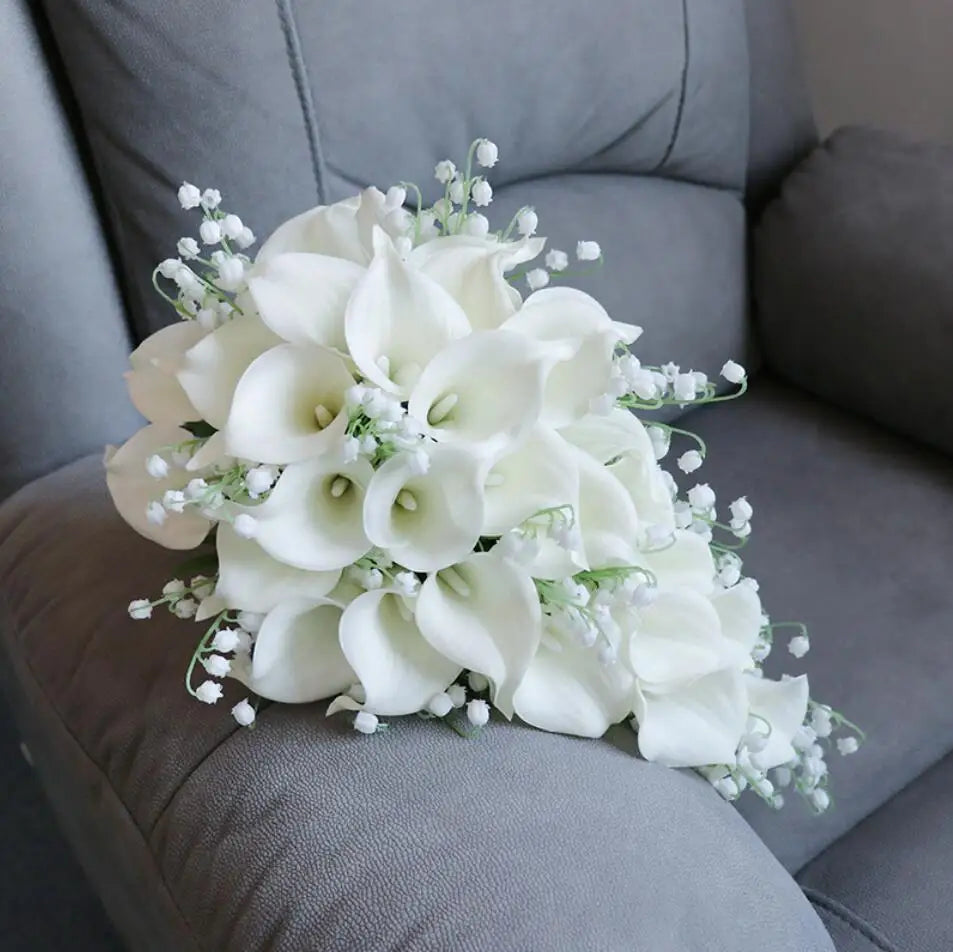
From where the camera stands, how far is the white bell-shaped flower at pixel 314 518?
0.50 m

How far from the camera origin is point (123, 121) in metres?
0.74

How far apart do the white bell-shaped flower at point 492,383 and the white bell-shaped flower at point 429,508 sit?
16mm

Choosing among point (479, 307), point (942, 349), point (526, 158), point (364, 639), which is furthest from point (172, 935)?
point (942, 349)

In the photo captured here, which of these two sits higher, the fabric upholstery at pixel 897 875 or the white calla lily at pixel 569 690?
the white calla lily at pixel 569 690

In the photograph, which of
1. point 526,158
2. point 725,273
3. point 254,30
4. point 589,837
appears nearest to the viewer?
point 589,837

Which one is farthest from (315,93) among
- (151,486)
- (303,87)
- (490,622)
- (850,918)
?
(850,918)

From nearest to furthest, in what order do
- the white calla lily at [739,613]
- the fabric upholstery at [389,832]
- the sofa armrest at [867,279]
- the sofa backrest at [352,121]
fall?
the fabric upholstery at [389,832], the white calla lily at [739,613], the sofa backrest at [352,121], the sofa armrest at [867,279]

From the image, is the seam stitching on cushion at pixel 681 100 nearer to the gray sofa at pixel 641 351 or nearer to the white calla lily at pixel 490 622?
the gray sofa at pixel 641 351

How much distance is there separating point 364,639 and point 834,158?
2.79 ft

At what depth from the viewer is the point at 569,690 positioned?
1.86 ft

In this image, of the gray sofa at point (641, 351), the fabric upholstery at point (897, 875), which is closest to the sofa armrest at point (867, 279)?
the gray sofa at point (641, 351)

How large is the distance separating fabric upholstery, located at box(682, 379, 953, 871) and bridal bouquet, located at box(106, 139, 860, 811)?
30 centimetres

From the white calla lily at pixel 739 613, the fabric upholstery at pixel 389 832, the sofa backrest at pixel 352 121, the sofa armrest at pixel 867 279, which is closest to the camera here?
the fabric upholstery at pixel 389 832

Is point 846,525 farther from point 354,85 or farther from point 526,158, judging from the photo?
point 354,85
